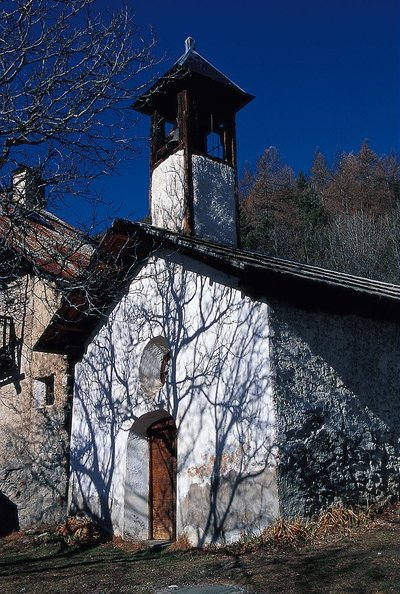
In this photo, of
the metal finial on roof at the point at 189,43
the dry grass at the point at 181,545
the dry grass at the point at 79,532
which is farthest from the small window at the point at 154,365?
the metal finial on roof at the point at 189,43

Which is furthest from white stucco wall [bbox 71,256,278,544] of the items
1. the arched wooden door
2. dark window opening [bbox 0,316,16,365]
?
dark window opening [bbox 0,316,16,365]

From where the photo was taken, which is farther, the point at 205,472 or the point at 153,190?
the point at 153,190

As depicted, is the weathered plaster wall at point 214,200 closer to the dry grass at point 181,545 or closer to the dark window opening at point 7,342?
the dark window opening at point 7,342

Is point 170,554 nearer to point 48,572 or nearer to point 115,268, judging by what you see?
point 48,572

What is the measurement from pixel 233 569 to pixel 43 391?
7.16 metres

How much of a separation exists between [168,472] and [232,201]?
5298 mm

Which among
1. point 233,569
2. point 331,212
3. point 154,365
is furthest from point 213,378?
point 331,212

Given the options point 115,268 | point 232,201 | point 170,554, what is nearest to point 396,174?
point 232,201

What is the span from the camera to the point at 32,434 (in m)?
12.1

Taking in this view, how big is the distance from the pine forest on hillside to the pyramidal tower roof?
1555 cm

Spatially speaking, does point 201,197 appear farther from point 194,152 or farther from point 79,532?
point 79,532

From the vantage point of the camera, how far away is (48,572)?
761 centimetres

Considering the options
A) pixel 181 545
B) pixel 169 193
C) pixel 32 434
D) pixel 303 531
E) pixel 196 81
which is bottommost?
pixel 181 545

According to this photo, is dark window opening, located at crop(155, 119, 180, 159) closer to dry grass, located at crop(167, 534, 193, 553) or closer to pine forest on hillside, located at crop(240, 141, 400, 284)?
dry grass, located at crop(167, 534, 193, 553)
